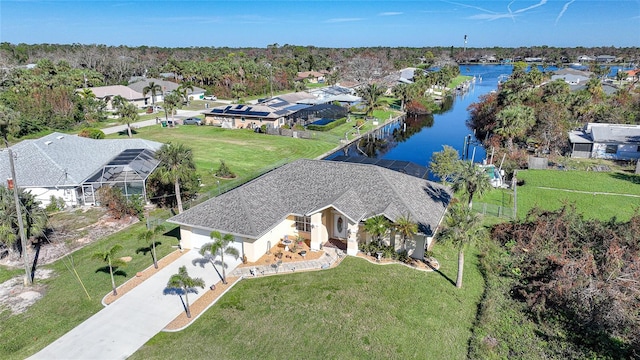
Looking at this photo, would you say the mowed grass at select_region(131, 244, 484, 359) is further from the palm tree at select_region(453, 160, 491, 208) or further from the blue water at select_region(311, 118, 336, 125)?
the blue water at select_region(311, 118, 336, 125)

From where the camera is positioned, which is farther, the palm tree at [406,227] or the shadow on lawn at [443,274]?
the palm tree at [406,227]

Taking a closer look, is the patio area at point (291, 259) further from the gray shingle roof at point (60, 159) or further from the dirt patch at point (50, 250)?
the gray shingle roof at point (60, 159)

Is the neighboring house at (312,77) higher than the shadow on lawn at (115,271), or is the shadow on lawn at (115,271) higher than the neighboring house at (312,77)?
the neighboring house at (312,77)

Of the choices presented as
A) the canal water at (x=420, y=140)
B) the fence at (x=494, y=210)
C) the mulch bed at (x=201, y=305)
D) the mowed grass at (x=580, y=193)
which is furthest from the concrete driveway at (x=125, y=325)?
the canal water at (x=420, y=140)

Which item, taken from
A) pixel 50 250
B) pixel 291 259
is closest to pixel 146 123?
pixel 50 250

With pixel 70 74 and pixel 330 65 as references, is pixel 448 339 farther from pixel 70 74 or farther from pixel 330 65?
pixel 330 65

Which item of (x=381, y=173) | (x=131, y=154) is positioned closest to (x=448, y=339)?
(x=381, y=173)

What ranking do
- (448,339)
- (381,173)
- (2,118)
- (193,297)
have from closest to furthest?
(448,339), (193,297), (2,118), (381,173)

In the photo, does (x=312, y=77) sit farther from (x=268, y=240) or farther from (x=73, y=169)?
(x=268, y=240)
